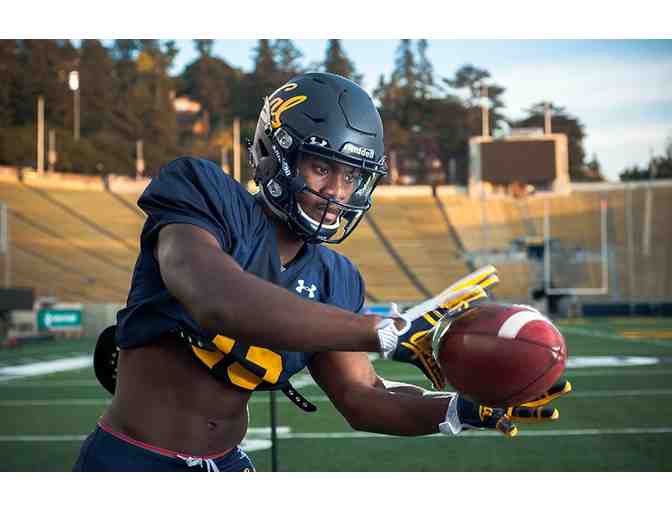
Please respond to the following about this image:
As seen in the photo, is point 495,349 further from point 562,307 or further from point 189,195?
point 562,307

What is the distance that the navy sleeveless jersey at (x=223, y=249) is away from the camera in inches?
76.5

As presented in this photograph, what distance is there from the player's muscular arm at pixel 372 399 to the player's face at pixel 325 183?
402mm

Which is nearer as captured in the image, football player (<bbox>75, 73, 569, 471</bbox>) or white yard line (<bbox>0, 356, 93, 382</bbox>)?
football player (<bbox>75, 73, 569, 471</bbox>)

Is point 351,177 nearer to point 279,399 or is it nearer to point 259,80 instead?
point 279,399

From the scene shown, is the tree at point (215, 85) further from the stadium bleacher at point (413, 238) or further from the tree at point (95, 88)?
the stadium bleacher at point (413, 238)

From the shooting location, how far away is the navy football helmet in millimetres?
2133

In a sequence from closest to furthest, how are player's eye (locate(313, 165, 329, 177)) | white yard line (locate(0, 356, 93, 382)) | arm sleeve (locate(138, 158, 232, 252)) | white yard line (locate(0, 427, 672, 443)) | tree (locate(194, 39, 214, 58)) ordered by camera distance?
arm sleeve (locate(138, 158, 232, 252)), player's eye (locate(313, 165, 329, 177)), white yard line (locate(0, 427, 672, 443)), white yard line (locate(0, 356, 93, 382)), tree (locate(194, 39, 214, 58))

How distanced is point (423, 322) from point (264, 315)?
288mm

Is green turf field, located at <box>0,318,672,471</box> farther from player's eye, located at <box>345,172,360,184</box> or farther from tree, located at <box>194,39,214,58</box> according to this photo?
tree, located at <box>194,39,214,58</box>

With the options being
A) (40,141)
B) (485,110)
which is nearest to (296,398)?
(40,141)

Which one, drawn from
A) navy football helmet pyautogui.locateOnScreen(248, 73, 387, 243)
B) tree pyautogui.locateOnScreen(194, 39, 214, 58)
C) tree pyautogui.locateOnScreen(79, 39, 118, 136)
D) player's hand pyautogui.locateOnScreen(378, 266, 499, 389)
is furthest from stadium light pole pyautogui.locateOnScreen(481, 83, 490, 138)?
player's hand pyautogui.locateOnScreen(378, 266, 499, 389)

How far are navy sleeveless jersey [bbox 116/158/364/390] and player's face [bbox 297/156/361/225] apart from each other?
0.12 metres

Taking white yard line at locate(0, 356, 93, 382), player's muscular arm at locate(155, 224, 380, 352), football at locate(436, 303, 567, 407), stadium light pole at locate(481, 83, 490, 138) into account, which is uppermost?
stadium light pole at locate(481, 83, 490, 138)

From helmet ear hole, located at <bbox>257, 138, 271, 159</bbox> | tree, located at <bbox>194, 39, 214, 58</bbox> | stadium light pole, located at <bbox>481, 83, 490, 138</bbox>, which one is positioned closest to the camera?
helmet ear hole, located at <bbox>257, 138, 271, 159</bbox>
